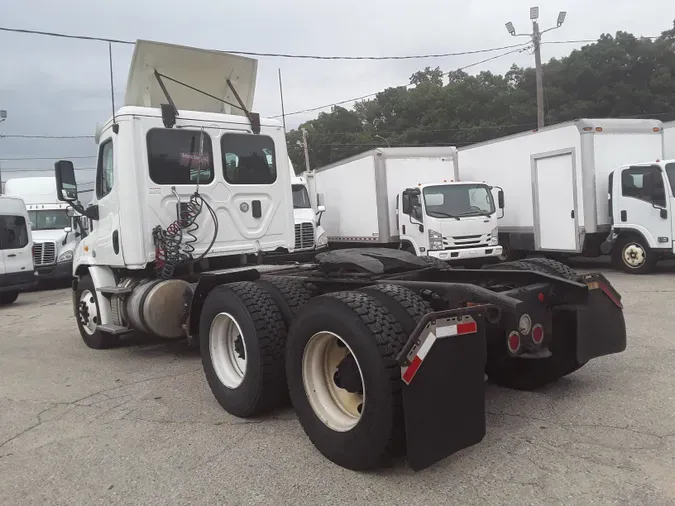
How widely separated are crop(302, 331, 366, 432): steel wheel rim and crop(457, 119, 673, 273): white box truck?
393 inches

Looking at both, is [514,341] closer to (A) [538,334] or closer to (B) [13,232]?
(A) [538,334]

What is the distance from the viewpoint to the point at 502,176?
1441 cm

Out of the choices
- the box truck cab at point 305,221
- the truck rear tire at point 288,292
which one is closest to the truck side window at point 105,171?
the truck rear tire at point 288,292

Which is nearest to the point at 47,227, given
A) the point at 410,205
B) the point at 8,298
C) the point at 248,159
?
the point at 8,298

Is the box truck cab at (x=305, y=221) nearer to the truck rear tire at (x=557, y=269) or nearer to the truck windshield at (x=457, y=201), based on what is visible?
the truck windshield at (x=457, y=201)

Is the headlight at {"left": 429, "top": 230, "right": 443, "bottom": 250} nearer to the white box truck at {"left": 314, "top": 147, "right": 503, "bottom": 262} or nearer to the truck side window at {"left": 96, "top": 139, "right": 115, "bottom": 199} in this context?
the white box truck at {"left": 314, "top": 147, "right": 503, "bottom": 262}

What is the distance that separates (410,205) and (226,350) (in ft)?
28.0

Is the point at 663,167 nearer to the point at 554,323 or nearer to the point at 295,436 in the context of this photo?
the point at 554,323

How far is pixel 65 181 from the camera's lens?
22.1ft

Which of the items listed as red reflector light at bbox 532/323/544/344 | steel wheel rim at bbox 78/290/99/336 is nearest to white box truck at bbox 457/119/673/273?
red reflector light at bbox 532/323/544/344

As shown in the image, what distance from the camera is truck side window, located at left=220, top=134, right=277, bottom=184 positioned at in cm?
679

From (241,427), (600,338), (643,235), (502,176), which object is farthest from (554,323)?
(502,176)

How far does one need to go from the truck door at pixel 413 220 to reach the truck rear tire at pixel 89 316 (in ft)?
23.4

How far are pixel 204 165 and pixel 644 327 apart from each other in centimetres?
558
